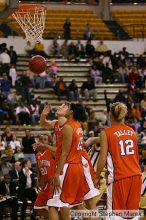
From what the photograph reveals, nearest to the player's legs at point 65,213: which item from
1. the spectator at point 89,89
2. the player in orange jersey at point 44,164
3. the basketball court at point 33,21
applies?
the player in orange jersey at point 44,164

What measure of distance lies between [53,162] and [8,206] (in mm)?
3837

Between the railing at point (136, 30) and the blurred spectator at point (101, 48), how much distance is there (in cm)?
324

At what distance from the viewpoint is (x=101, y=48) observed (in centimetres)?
3625

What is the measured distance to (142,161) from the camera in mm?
22344

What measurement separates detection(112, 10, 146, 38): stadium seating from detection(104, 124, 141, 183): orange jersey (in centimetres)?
2725

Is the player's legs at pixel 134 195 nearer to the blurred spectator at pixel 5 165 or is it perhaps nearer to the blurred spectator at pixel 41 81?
the blurred spectator at pixel 5 165

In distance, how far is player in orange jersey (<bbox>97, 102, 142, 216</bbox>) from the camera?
1224cm

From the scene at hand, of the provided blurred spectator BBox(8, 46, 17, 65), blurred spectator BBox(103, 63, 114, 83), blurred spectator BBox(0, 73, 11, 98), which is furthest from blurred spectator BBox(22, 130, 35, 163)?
blurred spectator BBox(103, 63, 114, 83)

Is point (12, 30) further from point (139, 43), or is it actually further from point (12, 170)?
point (12, 170)

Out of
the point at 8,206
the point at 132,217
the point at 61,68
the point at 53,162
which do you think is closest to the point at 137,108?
the point at 61,68

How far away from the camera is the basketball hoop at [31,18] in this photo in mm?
17703

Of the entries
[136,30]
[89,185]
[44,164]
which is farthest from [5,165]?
[136,30]

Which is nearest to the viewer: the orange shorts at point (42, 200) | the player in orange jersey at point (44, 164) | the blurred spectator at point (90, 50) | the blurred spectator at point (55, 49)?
the orange shorts at point (42, 200)

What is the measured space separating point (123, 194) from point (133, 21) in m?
29.0
